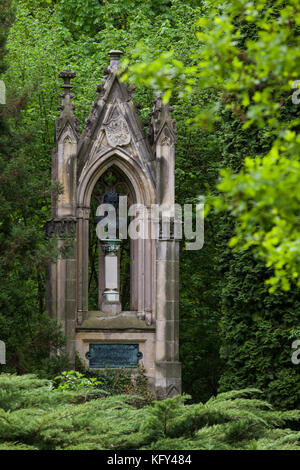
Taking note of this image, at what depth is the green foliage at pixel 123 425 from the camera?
827cm

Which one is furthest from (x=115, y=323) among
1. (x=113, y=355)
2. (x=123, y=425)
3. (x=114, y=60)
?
(x=123, y=425)

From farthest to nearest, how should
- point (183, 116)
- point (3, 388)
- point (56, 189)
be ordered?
point (183, 116) < point (56, 189) < point (3, 388)

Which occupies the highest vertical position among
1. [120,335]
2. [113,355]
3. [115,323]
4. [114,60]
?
[114,60]

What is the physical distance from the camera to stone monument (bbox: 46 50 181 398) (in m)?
15.6

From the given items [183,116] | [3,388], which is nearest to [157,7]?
[183,116]

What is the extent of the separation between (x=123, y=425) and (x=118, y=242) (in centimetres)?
765

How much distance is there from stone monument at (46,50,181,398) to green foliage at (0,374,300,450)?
6114 mm

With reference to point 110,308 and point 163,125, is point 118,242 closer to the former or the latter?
point 110,308

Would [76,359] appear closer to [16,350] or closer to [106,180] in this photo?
[16,350]

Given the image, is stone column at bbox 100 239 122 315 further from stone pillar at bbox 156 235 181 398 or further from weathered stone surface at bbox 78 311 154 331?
stone pillar at bbox 156 235 181 398

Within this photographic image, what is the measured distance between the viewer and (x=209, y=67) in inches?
283

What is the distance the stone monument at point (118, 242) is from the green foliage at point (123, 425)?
6.11 meters

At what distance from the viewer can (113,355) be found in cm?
1581

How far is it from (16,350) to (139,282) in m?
2.92
